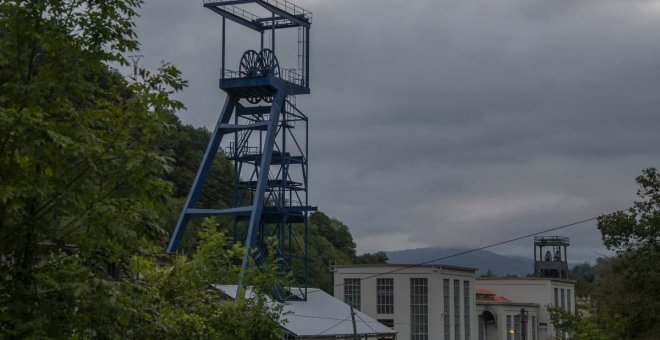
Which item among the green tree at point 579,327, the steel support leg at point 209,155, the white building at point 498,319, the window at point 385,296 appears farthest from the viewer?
the white building at point 498,319

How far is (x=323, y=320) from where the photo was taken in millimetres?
45094

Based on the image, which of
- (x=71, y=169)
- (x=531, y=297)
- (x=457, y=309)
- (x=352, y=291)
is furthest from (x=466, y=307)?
(x=71, y=169)

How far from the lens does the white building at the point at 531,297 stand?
73875 millimetres

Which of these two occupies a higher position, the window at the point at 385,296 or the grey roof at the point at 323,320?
the window at the point at 385,296

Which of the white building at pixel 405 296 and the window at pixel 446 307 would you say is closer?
the white building at pixel 405 296

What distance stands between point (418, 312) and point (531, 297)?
24802mm

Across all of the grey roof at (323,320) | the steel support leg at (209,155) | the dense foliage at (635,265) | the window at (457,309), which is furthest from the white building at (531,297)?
the dense foliage at (635,265)

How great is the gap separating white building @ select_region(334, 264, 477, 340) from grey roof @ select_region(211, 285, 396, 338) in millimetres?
11596

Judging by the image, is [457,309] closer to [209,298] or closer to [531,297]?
[531,297]

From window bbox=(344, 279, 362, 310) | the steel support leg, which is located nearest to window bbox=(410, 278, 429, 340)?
window bbox=(344, 279, 362, 310)

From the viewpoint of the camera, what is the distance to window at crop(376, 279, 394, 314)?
6231 cm

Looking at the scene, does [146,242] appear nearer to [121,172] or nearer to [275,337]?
[121,172]

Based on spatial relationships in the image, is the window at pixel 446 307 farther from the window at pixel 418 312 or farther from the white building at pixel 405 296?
the window at pixel 418 312

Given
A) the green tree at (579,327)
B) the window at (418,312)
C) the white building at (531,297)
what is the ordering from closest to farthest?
the green tree at (579,327), the window at (418,312), the white building at (531,297)
